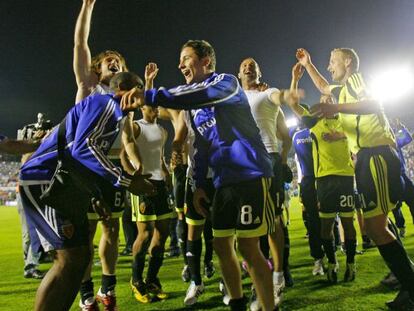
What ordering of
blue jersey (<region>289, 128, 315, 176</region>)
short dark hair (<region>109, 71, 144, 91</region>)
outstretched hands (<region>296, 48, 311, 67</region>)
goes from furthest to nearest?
blue jersey (<region>289, 128, 315, 176</region>), outstretched hands (<region>296, 48, 311, 67</region>), short dark hair (<region>109, 71, 144, 91</region>)

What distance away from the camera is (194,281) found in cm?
416

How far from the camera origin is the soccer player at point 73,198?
96.9 inches

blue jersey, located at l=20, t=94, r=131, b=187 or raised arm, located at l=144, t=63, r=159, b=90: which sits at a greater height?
raised arm, located at l=144, t=63, r=159, b=90

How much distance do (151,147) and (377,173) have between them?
9.03ft

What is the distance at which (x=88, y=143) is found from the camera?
248 cm

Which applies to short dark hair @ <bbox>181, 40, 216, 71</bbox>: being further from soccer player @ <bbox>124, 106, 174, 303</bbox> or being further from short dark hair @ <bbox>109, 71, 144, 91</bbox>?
soccer player @ <bbox>124, 106, 174, 303</bbox>

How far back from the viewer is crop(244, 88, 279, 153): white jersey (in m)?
4.33

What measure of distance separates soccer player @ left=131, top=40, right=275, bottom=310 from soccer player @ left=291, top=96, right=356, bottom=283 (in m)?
1.84

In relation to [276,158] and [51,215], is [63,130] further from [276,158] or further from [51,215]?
[276,158]

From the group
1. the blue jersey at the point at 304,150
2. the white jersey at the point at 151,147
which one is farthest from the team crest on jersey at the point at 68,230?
the blue jersey at the point at 304,150

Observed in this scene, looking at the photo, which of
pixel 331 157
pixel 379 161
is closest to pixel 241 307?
pixel 379 161

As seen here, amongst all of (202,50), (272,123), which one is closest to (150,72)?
(272,123)

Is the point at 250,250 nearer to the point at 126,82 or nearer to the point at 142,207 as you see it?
the point at 126,82

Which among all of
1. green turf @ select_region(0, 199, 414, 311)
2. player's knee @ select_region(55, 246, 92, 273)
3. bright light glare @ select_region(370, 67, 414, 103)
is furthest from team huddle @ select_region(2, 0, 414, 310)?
bright light glare @ select_region(370, 67, 414, 103)
